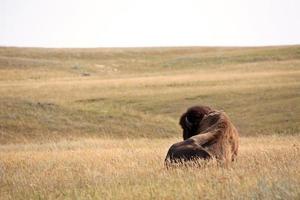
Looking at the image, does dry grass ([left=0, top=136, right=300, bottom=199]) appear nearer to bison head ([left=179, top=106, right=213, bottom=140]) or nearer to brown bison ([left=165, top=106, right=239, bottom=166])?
brown bison ([left=165, top=106, right=239, bottom=166])

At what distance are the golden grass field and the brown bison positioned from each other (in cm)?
30

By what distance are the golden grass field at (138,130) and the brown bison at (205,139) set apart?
30 cm

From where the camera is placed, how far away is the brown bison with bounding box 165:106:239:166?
9.64 m

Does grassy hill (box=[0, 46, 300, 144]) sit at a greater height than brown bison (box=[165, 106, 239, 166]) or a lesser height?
lesser

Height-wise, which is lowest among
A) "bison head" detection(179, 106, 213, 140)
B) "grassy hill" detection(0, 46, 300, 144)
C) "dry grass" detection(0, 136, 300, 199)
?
"grassy hill" detection(0, 46, 300, 144)

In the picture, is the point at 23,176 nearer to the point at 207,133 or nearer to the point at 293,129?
the point at 207,133

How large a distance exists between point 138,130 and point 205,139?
1730 centimetres

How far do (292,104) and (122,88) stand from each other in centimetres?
1467

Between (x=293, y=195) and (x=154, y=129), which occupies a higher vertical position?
(x=293, y=195)

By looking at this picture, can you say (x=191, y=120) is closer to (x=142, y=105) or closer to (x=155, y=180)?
(x=155, y=180)

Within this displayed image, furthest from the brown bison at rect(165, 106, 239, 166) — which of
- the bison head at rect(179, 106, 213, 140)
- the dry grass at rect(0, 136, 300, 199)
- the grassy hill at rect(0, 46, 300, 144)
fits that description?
the grassy hill at rect(0, 46, 300, 144)

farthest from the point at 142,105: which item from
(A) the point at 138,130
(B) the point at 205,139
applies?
(B) the point at 205,139

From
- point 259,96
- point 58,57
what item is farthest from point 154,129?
point 58,57

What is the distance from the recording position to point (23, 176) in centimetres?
1037
